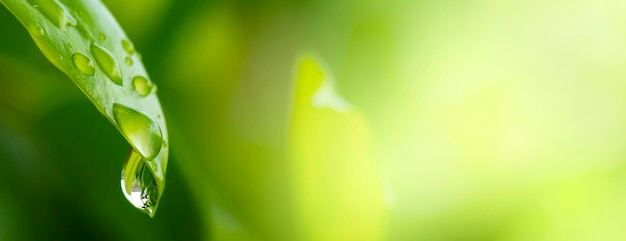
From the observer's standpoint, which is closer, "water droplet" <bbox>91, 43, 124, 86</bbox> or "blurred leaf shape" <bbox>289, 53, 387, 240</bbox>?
"water droplet" <bbox>91, 43, 124, 86</bbox>

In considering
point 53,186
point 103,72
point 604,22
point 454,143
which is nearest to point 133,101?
point 103,72

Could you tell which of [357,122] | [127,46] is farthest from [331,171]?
[127,46]

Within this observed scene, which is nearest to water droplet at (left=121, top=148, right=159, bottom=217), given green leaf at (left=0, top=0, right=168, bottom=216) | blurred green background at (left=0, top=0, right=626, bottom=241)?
green leaf at (left=0, top=0, right=168, bottom=216)

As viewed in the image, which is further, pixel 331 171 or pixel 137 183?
pixel 331 171

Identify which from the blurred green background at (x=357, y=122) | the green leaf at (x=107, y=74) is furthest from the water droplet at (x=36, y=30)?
the blurred green background at (x=357, y=122)

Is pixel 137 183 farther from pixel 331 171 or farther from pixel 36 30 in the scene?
pixel 331 171

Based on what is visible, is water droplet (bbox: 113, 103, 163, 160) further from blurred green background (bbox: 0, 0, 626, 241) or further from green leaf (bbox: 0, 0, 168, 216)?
blurred green background (bbox: 0, 0, 626, 241)

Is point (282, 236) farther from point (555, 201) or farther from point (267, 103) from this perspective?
point (555, 201)

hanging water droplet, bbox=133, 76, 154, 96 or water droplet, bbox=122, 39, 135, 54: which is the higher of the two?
water droplet, bbox=122, 39, 135, 54
